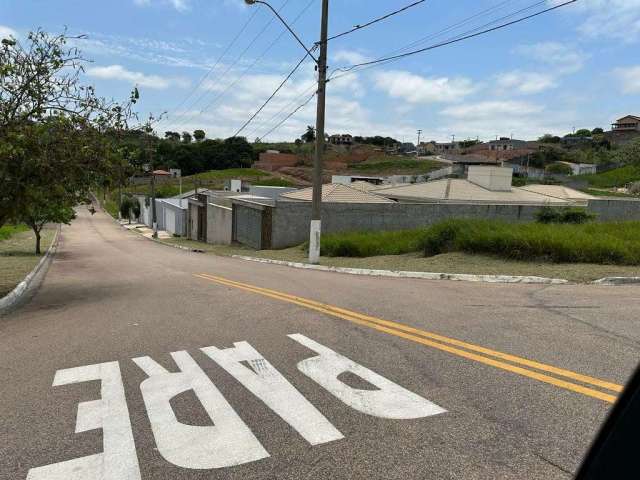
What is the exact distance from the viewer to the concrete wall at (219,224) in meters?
36.3

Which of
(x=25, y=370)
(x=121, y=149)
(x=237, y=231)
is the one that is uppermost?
Answer: (x=121, y=149)

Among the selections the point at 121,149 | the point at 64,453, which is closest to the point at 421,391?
the point at 64,453

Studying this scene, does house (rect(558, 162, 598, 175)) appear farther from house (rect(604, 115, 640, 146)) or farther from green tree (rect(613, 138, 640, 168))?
house (rect(604, 115, 640, 146))

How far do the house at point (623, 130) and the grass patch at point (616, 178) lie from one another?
7691 centimetres

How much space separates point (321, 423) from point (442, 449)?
0.94 metres

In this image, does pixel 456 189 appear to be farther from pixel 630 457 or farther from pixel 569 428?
pixel 630 457

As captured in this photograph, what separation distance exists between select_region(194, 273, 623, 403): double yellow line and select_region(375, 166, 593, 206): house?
29437mm

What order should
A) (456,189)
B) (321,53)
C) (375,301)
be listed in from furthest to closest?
(456,189) < (321,53) < (375,301)

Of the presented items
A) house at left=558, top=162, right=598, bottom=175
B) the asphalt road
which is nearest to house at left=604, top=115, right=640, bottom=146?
house at left=558, top=162, right=598, bottom=175

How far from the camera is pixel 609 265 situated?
13.0m

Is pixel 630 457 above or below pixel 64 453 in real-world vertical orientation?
above

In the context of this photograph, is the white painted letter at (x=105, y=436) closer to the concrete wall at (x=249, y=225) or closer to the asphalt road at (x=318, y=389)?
the asphalt road at (x=318, y=389)

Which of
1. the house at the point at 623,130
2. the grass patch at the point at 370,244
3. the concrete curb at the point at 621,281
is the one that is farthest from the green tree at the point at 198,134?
the concrete curb at the point at 621,281

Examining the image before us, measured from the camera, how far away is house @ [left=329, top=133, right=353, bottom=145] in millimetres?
184500
